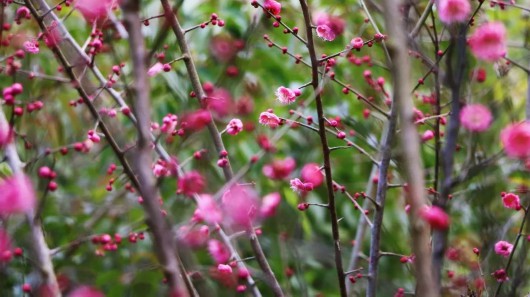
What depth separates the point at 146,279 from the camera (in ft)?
6.62

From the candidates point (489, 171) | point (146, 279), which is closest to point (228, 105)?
point (146, 279)

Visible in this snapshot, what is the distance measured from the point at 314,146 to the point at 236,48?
1026 mm

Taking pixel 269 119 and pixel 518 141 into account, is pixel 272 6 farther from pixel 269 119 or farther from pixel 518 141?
pixel 518 141

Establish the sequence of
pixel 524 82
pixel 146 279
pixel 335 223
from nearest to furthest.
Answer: pixel 335 223 < pixel 146 279 < pixel 524 82

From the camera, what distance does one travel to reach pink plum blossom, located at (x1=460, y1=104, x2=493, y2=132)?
1614 mm

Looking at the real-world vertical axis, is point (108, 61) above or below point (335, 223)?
above

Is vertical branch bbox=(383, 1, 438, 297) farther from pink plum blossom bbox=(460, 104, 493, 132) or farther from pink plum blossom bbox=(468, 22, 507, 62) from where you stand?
pink plum blossom bbox=(468, 22, 507, 62)

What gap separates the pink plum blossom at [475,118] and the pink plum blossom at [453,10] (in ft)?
0.63

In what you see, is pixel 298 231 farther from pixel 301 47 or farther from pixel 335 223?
pixel 301 47

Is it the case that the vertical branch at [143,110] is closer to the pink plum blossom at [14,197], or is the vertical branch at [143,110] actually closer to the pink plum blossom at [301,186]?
the pink plum blossom at [14,197]

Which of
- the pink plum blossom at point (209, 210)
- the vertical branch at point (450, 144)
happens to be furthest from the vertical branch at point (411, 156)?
the pink plum blossom at point (209, 210)

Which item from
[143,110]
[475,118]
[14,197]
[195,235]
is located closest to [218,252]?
[195,235]

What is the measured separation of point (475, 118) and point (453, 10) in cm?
24

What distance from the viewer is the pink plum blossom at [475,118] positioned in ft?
5.30
